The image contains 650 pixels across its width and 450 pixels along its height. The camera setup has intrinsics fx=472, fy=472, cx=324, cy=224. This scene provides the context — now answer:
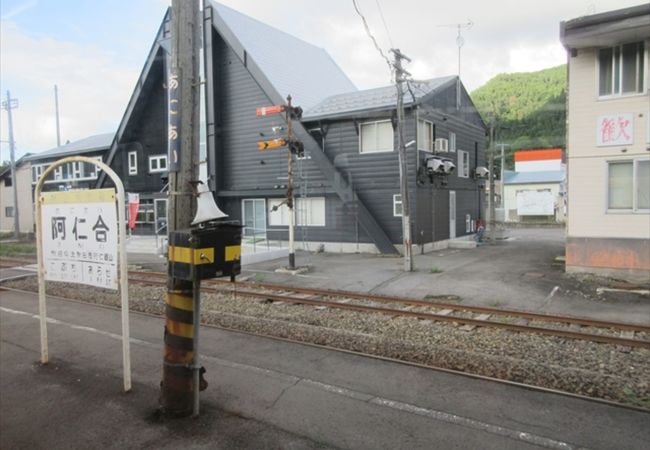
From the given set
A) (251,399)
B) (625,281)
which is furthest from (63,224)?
(625,281)

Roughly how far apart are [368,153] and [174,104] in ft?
50.6

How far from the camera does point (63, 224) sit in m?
5.19

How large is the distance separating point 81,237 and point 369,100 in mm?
16809

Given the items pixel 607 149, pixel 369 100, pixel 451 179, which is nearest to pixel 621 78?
pixel 607 149

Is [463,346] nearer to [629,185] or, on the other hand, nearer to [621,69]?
[629,185]

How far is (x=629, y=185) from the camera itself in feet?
39.3

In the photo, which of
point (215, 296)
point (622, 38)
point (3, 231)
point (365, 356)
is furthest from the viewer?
point (3, 231)

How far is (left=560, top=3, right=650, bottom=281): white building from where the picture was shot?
11.7m

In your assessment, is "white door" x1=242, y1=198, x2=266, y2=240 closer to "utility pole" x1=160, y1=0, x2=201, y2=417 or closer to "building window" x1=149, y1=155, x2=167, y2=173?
"building window" x1=149, y1=155, x2=167, y2=173

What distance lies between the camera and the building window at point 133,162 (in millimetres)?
27594

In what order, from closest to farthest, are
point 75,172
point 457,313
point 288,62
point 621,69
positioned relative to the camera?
point 457,313, point 621,69, point 288,62, point 75,172

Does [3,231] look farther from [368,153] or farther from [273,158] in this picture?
[368,153]

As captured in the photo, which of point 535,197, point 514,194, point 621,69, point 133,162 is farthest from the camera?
point 514,194

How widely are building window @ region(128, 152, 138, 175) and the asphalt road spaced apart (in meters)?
23.2
